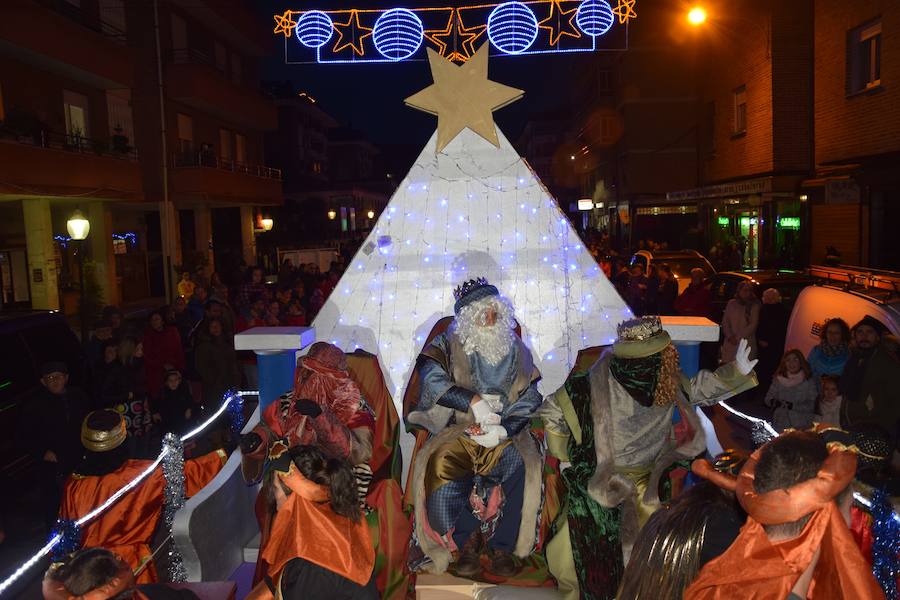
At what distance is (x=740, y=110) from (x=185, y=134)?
18997mm

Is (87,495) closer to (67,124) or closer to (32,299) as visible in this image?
(32,299)

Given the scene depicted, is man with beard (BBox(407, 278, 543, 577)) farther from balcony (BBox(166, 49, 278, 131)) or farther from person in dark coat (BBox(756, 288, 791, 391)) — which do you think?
balcony (BBox(166, 49, 278, 131))

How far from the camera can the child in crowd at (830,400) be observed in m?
7.05

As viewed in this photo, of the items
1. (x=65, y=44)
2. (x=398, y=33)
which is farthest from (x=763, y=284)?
(x=65, y=44)

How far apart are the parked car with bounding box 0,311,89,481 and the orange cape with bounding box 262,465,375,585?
17.1 ft

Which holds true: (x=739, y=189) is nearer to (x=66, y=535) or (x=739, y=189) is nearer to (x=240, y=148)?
(x=240, y=148)

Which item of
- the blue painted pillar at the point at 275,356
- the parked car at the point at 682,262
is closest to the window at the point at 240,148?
the parked car at the point at 682,262

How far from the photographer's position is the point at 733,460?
8.83 feet

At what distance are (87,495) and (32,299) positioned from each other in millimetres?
16328

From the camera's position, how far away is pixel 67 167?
17.4m

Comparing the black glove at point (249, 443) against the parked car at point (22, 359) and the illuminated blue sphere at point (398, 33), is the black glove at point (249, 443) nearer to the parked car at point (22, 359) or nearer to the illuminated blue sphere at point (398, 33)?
the parked car at point (22, 359)

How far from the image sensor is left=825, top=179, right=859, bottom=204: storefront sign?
54.1ft

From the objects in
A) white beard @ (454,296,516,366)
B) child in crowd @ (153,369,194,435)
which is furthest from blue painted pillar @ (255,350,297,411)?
child in crowd @ (153,369,194,435)

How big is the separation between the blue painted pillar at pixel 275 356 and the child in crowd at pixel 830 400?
5235 millimetres
